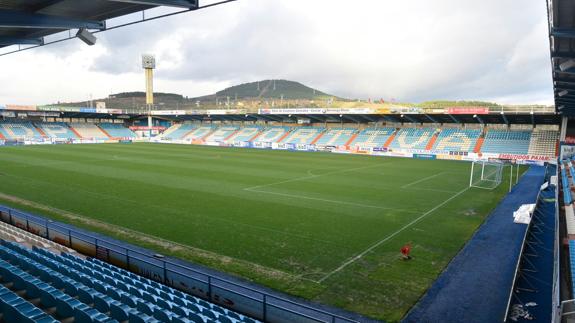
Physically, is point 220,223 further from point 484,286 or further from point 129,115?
point 129,115

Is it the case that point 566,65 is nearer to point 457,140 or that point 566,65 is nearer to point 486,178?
point 486,178

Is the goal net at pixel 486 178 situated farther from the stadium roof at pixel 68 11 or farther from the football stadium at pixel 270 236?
the stadium roof at pixel 68 11

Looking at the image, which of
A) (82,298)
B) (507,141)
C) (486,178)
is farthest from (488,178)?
(82,298)

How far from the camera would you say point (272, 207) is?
63.8 ft

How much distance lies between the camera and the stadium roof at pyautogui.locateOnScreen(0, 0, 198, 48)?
8.90 m

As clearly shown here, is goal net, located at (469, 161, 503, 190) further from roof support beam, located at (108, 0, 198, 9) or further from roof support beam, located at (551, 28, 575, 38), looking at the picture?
roof support beam, located at (108, 0, 198, 9)

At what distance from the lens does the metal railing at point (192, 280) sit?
318 inches

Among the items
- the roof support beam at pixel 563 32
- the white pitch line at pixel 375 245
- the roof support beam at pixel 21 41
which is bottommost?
the white pitch line at pixel 375 245

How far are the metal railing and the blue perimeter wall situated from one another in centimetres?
289

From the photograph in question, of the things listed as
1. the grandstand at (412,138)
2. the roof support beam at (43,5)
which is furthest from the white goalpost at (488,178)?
the roof support beam at (43,5)

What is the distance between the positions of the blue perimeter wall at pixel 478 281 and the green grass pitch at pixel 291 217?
386 mm

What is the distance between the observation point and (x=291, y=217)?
57.8 ft

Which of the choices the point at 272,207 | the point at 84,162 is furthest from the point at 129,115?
the point at 272,207

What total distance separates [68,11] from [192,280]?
7.79 metres
